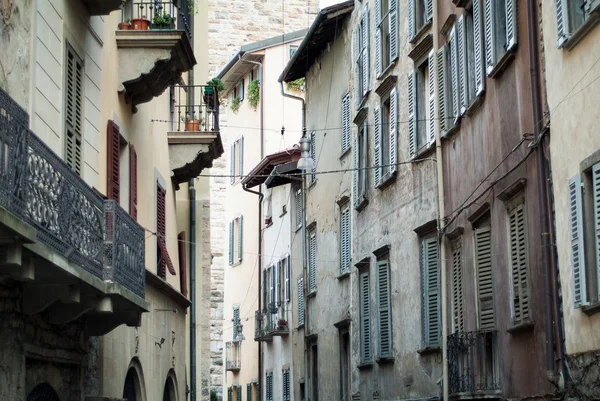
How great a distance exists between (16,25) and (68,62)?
2310 mm

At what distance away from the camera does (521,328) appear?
1440 cm

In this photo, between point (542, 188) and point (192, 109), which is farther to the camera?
point (192, 109)

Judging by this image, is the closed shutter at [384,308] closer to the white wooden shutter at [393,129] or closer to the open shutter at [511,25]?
the white wooden shutter at [393,129]

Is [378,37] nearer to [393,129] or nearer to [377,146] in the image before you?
[377,146]

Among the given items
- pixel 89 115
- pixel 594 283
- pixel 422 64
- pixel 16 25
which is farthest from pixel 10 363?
pixel 422 64

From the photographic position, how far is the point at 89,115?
52.0ft

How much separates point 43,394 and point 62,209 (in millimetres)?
2906

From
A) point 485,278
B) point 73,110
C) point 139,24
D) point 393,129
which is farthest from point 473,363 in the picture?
point 139,24

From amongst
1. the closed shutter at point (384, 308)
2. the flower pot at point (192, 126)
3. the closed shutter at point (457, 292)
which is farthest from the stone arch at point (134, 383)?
the flower pot at point (192, 126)

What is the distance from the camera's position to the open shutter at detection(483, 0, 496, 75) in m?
15.7

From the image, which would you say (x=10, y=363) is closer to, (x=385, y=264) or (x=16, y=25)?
(x=16, y=25)

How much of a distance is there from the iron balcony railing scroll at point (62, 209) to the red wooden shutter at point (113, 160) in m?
1.55

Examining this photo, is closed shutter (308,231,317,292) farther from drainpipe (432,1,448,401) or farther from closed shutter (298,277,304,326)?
drainpipe (432,1,448,401)

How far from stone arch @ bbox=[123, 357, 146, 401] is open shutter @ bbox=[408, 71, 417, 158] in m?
6.07
